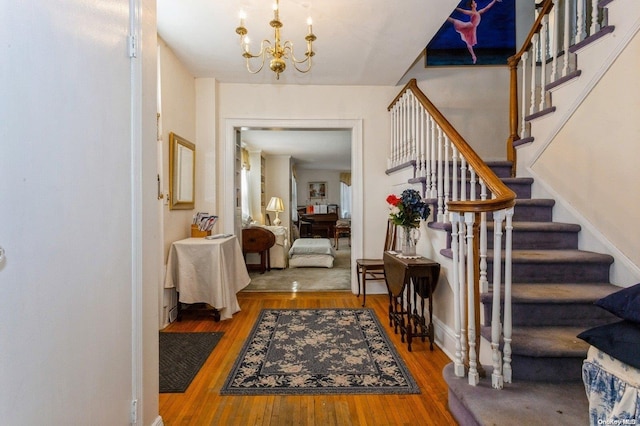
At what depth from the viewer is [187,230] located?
11.1ft

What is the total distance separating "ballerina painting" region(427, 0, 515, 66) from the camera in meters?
4.17

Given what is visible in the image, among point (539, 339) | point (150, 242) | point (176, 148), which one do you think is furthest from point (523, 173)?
point (176, 148)

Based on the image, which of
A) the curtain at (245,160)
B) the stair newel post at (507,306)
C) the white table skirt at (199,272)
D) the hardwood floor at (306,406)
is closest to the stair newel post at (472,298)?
the stair newel post at (507,306)

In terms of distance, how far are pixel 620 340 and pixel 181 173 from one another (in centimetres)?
335

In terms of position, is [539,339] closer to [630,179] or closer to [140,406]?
[630,179]

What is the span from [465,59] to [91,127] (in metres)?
4.56

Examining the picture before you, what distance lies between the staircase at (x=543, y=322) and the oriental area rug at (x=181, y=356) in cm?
160

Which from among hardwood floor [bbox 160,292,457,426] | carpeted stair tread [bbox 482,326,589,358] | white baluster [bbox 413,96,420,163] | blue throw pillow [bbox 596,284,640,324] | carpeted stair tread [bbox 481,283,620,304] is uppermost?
white baluster [bbox 413,96,420,163]

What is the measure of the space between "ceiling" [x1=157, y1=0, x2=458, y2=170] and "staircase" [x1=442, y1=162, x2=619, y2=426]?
1.71 m

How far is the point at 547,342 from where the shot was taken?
5.42 ft

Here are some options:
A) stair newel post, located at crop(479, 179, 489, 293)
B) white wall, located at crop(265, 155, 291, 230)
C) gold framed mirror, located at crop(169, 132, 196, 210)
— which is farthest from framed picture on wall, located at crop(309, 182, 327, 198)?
stair newel post, located at crop(479, 179, 489, 293)

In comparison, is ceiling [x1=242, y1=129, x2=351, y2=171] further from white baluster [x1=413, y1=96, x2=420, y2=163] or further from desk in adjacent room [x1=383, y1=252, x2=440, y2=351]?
desk in adjacent room [x1=383, y1=252, x2=440, y2=351]

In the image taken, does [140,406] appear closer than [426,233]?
Yes

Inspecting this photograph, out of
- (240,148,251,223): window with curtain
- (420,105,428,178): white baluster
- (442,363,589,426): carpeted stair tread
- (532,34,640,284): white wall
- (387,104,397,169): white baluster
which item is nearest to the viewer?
(442,363,589,426): carpeted stair tread
